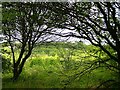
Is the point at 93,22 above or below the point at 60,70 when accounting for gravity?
above

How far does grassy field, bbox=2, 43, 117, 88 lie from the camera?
650 cm

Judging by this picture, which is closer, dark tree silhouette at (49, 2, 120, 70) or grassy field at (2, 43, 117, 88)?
dark tree silhouette at (49, 2, 120, 70)

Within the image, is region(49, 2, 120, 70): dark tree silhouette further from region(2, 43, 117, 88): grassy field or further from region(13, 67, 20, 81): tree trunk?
region(13, 67, 20, 81): tree trunk

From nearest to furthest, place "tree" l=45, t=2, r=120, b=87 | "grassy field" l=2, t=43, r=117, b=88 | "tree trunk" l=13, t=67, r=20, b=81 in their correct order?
"tree" l=45, t=2, r=120, b=87 → "grassy field" l=2, t=43, r=117, b=88 → "tree trunk" l=13, t=67, r=20, b=81

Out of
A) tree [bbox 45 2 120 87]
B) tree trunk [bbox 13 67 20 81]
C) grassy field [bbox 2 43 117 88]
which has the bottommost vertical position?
tree trunk [bbox 13 67 20 81]

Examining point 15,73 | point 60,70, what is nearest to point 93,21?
point 60,70

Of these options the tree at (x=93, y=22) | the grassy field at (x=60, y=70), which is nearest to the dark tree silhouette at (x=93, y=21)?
the tree at (x=93, y=22)

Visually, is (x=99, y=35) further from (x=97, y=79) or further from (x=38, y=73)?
(x=38, y=73)

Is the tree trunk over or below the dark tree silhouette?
below

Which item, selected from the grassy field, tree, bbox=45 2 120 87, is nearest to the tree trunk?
the grassy field

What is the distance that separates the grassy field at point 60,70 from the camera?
6496 millimetres

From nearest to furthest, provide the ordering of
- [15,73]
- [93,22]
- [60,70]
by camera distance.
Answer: [93,22] → [60,70] → [15,73]

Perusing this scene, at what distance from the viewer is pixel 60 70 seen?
23.0 feet

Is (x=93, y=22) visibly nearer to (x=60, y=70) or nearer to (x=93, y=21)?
(x=93, y=21)
